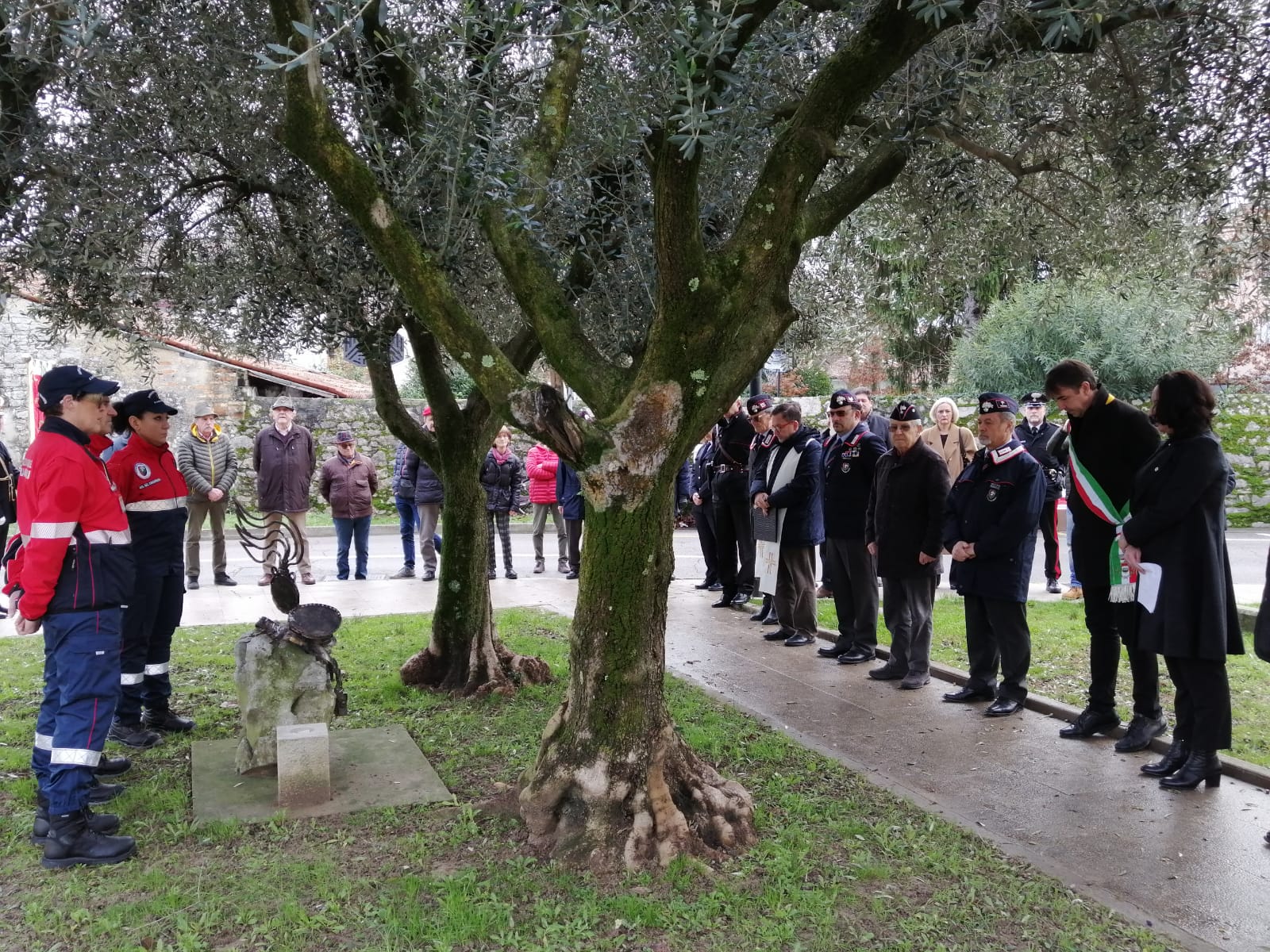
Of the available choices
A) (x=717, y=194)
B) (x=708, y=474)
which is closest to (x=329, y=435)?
(x=708, y=474)

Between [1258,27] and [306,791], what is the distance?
6.48 m

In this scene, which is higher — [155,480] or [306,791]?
[155,480]

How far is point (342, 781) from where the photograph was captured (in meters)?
5.11

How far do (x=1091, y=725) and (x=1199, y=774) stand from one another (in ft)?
2.90

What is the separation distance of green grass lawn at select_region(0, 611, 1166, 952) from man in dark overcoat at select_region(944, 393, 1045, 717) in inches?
72.4

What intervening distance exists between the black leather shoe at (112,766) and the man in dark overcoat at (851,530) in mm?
5174

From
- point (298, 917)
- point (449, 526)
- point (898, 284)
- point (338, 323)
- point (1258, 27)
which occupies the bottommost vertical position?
point (298, 917)

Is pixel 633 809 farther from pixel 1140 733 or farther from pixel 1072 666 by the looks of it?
pixel 1072 666

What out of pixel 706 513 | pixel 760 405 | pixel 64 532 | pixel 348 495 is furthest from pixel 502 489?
pixel 64 532

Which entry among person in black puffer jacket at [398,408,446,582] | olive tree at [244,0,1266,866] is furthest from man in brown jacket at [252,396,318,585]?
olive tree at [244,0,1266,866]

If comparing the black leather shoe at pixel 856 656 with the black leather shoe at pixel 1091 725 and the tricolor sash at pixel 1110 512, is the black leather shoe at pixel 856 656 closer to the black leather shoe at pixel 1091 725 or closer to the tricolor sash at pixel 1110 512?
the black leather shoe at pixel 1091 725

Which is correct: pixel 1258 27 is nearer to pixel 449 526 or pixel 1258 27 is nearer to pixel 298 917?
pixel 449 526

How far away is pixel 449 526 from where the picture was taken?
22.6 feet

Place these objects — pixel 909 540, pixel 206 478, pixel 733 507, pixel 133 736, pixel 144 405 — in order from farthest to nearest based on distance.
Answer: pixel 206 478, pixel 733 507, pixel 909 540, pixel 144 405, pixel 133 736
